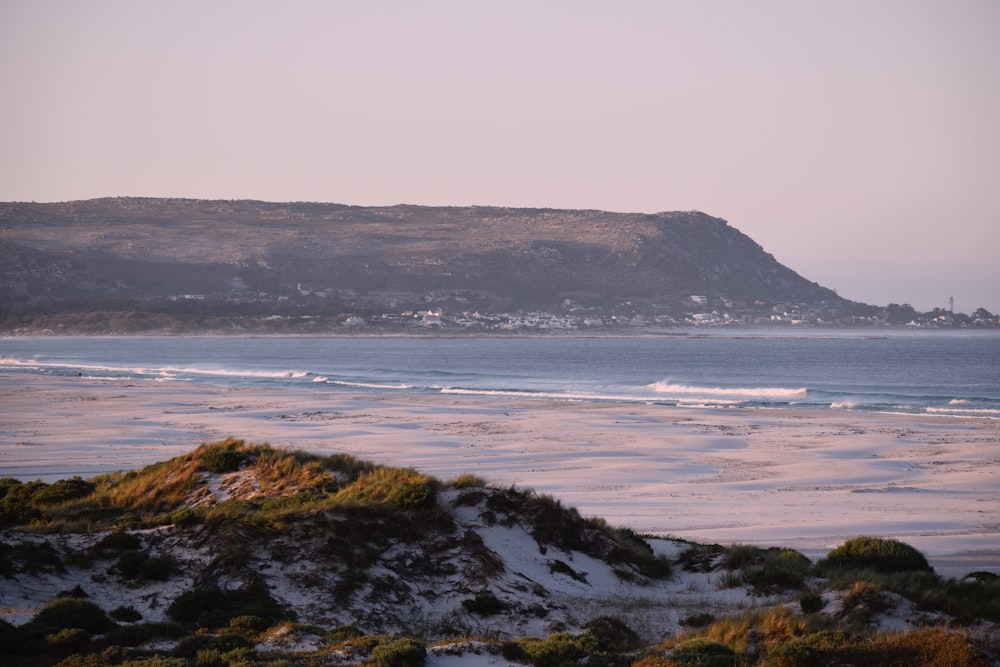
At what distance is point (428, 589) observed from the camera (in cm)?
1495

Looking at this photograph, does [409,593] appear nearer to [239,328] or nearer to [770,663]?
[770,663]

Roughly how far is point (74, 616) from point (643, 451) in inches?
1029

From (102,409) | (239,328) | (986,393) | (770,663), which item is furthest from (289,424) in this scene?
(239,328)

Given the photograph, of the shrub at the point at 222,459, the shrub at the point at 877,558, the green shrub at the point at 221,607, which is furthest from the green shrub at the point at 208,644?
the shrub at the point at 877,558

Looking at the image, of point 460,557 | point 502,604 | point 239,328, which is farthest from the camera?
point 239,328

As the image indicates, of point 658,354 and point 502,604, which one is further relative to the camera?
point 658,354

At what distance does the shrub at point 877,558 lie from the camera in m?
16.4

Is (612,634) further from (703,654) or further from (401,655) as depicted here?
(401,655)

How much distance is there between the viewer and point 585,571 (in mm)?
16266

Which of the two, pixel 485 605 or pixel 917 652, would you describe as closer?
pixel 917 652

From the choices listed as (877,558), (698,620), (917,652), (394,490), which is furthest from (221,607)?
(877,558)

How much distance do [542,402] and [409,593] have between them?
4421 centimetres

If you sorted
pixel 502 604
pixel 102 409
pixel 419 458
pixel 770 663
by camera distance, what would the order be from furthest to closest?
pixel 102 409, pixel 419 458, pixel 502 604, pixel 770 663

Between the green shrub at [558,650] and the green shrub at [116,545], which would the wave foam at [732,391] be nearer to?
the green shrub at [116,545]
